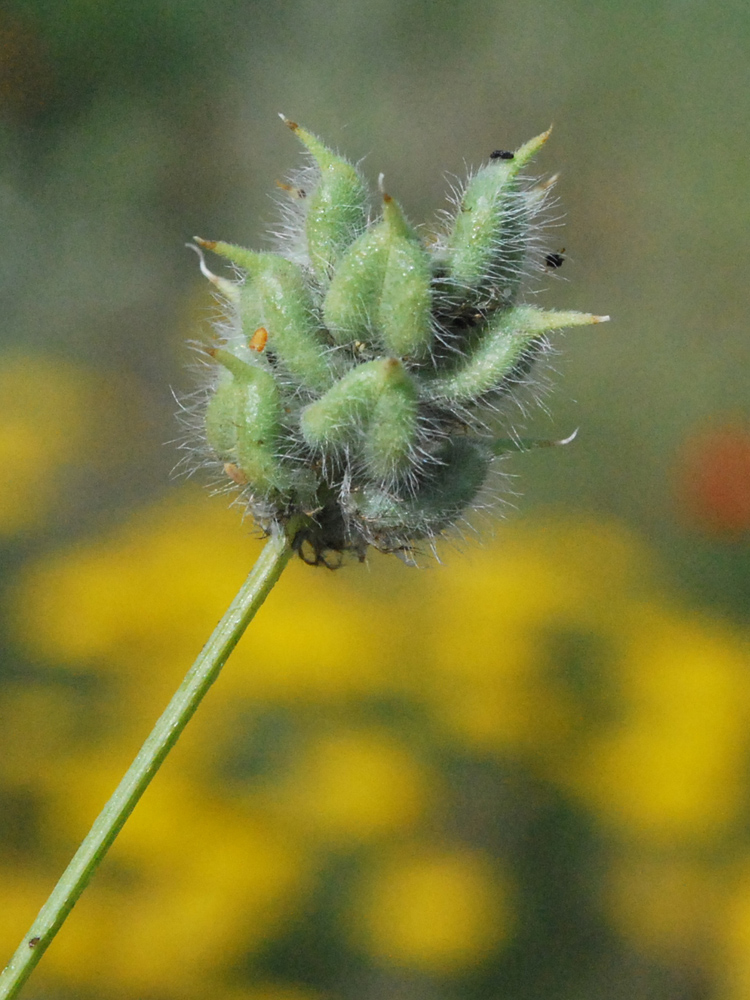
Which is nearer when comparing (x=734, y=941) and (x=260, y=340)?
(x=260, y=340)

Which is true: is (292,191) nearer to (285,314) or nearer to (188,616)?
(285,314)

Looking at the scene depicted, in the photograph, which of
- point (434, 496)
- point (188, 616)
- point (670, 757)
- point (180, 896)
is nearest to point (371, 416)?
point (434, 496)

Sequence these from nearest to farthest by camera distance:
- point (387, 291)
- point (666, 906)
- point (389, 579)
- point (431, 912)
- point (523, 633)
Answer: point (387, 291), point (431, 912), point (666, 906), point (523, 633), point (389, 579)

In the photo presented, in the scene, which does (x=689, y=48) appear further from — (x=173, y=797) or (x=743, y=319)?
(x=173, y=797)

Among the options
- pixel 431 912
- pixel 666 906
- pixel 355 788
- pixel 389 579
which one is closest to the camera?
pixel 431 912

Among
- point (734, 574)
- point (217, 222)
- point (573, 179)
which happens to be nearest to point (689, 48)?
point (573, 179)

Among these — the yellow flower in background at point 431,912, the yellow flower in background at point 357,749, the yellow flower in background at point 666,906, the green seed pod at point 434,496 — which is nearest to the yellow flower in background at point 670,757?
the yellow flower in background at point 357,749
